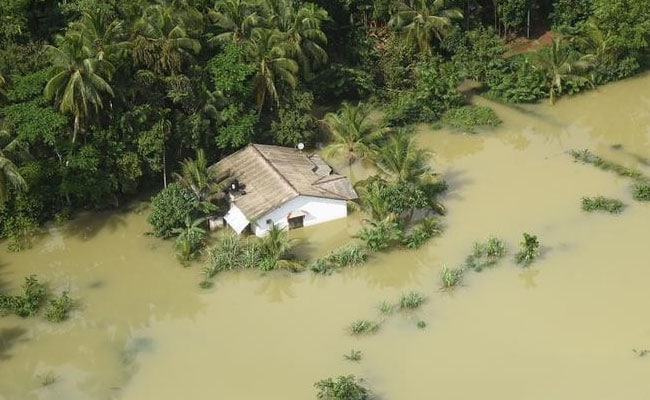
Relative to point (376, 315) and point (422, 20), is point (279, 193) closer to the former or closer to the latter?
point (376, 315)

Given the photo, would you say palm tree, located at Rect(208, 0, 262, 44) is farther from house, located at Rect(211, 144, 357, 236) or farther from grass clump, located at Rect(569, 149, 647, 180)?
grass clump, located at Rect(569, 149, 647, 180)

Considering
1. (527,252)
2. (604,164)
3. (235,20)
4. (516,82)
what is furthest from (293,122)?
Result: (604,164)

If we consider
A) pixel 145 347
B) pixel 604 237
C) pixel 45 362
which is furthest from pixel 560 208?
pixel 45 362

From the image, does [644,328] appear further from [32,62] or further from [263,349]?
[32,62]

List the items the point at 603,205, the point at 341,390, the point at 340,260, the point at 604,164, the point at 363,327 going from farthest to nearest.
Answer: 1. the point at 604,164
2. the point at 603,205
3. the point at 340,260
4. the point at 363,327
5. the point at 341,390

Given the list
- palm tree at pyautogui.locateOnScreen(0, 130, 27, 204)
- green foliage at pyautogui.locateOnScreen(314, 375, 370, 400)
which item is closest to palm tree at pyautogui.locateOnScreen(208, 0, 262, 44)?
palm tree at pyautogui.locateOnScreen(0, 130, 27, 204)

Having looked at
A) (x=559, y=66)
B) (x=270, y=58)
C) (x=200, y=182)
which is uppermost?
(x=270, y=58)
